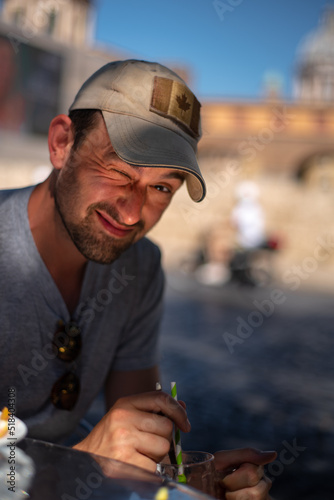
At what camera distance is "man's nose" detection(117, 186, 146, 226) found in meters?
1.33

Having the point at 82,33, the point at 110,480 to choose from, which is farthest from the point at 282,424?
the point at 82,33

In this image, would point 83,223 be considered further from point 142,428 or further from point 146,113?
point 142,428

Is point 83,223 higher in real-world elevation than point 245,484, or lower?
higher

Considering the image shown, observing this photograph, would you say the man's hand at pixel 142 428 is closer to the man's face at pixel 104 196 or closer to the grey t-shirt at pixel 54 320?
the grey t-shirt at pixel 54 320

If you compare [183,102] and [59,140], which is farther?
[59,140]

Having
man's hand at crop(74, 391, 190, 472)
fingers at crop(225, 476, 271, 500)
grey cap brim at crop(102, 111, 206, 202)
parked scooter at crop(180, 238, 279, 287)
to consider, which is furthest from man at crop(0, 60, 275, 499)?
parked scooter at crop(180, 238, 279, 287)

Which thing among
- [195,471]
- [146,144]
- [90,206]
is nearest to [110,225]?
[90,206]

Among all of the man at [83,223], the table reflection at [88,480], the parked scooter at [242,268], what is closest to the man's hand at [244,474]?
the table reflection at [88,480]

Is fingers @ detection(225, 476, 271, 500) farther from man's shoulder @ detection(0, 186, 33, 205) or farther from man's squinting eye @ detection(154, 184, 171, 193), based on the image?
man's shoulder @ detection(0, 186, 33, 205)

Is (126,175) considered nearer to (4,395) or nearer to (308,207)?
(4,395)

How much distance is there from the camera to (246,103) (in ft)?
90.9

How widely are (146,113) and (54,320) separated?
51 cm

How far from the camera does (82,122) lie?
1359 mm

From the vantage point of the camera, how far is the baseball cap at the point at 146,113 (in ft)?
4.14
